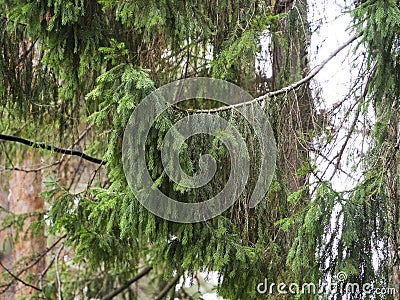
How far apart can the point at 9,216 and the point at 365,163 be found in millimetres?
4887

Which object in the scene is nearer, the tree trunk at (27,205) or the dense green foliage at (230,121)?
the dense green foliage at (230,121)

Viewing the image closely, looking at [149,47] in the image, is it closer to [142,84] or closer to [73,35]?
[73,35]

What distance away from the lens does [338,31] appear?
4.36 metres

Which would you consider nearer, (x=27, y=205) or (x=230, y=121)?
(x=230, y=121)

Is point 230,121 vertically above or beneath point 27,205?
beneath

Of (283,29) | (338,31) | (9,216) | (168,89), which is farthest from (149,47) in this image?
(9,216)

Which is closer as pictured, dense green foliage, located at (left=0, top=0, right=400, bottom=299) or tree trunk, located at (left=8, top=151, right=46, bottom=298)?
dense green foliage, located at (left=0, top=0, right=400, bottom=299)

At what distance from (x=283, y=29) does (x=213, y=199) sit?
1.33 meters

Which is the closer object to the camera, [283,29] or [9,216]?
[283,29]

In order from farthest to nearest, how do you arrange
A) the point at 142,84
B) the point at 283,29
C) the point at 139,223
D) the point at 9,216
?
the point at 9,216 < the point at 283,29 < the point at 139,223 < the point at 142,84

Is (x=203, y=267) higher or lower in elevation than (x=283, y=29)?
lower

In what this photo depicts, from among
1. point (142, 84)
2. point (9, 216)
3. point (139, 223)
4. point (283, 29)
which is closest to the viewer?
point (142, 84)

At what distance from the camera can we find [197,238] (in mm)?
3992

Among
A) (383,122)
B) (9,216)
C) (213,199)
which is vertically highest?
(9,216)
